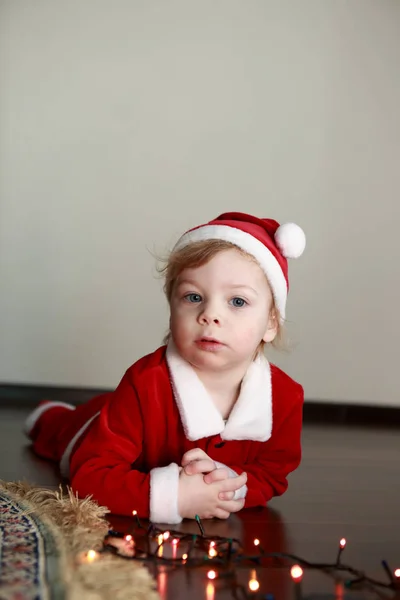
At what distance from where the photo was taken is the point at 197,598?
3.34 ft

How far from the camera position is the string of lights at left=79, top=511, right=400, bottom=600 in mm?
1096

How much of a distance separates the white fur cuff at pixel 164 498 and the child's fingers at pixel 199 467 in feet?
0.08

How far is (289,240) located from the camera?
1.48 metres

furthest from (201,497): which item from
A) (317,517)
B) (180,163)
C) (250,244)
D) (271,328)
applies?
(180,163)

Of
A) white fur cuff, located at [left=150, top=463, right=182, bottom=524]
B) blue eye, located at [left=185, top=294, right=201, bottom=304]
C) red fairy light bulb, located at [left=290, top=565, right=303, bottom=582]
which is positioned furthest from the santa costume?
red fairy light bulb, located at [left=290, top=565, right=303, bottom=582]

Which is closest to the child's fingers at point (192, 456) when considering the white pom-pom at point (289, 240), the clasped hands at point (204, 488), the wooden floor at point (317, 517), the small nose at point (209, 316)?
the clasped hands at point (204, 488)

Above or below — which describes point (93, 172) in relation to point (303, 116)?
below

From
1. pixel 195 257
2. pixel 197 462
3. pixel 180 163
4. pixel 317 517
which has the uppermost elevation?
pixel 180 163

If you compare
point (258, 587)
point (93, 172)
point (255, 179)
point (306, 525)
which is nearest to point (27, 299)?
point (93, 172)

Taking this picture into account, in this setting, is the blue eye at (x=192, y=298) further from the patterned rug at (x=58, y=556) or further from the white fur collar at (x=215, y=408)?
the patterned rug at (x=58, y=556)

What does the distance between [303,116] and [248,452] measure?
1.50m

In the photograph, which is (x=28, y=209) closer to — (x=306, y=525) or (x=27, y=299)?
(x=27, y=299)

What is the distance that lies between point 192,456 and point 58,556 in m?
0.37

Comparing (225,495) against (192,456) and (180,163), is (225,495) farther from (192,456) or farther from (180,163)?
(180,163)
